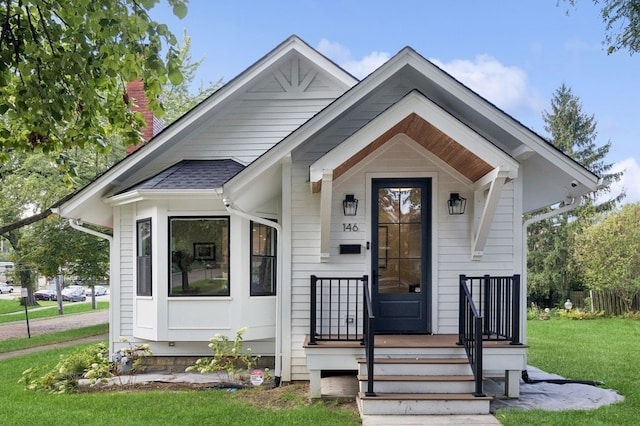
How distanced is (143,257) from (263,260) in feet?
6.44

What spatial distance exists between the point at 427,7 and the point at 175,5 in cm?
1660

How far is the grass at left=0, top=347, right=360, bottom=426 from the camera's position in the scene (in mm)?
5008

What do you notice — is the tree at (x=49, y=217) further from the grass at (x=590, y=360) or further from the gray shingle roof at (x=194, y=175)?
the grass at (x=590, y=360)

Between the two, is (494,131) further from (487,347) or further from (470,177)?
(487,347)

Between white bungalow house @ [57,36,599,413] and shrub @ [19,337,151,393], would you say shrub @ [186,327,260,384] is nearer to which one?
white bungalow house @ [57,36,599,413]

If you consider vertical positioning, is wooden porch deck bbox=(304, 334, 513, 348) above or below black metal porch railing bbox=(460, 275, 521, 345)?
below

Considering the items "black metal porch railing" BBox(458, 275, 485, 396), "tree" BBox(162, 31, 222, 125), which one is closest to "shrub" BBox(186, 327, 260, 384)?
"black metal porch railing" BBox(458, 275, 485, 396)

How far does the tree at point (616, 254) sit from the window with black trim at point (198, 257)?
1550 centimetres

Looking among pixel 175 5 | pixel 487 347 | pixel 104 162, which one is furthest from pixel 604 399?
pixel 104 162

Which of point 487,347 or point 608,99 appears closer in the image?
point 487,347

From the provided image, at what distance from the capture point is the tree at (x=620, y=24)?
17.8ft

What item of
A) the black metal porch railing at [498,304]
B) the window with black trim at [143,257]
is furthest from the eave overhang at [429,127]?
the window with black trim at [143,257]

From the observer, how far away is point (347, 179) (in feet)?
21.4

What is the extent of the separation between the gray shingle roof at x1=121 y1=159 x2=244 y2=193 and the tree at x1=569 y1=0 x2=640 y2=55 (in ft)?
16.9
